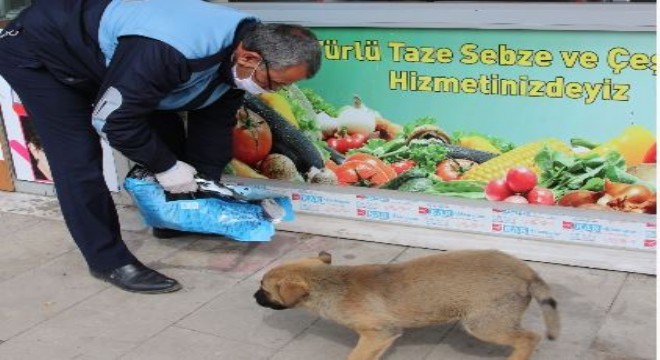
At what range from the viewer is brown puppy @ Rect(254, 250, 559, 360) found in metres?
3.20

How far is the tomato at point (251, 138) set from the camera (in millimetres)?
4977

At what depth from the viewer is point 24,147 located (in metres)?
5.77

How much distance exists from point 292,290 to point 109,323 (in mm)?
1141

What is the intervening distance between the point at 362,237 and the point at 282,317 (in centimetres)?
107

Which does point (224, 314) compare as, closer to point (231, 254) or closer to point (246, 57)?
Result: point (231, 254)

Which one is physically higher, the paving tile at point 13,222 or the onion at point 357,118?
the onion at point 357,118

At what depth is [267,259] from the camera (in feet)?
15.2

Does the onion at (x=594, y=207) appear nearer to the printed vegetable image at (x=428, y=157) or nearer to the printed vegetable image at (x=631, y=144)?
the printed vegetable image at (x=428, y=157)

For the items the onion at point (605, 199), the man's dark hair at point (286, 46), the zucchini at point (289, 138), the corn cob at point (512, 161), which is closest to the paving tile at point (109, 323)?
the zucchini at point (289, 138)

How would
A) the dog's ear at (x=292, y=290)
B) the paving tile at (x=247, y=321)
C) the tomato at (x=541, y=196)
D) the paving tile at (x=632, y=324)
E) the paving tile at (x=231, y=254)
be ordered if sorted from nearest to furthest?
the dog's ear at (x=292, y=290) < the paving tile at (x=632, y=324) < the paving tile at (x=247, y=321) < the tomato at (x=541, y=196) < the paving tile at (x=231, y=254)

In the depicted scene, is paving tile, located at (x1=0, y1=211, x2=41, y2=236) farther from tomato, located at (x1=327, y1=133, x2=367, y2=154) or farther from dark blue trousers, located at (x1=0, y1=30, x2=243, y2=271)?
tomato, located at (x1=327, y1=133, x2=367, y2=154)

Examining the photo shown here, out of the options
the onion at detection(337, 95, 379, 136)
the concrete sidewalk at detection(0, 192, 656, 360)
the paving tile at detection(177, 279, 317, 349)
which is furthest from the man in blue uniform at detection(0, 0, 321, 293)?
the onion at detection(337, 95, 379, 136)

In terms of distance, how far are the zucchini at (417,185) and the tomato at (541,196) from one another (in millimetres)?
591

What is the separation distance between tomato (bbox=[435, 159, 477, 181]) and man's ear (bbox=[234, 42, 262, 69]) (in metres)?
1.43
